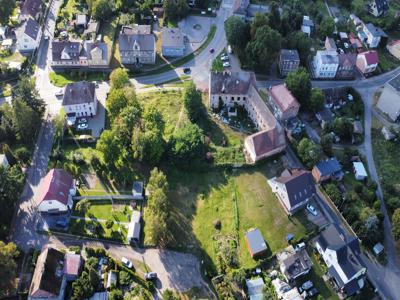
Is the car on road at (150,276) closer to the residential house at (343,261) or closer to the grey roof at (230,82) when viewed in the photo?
the residential house at (343,261)

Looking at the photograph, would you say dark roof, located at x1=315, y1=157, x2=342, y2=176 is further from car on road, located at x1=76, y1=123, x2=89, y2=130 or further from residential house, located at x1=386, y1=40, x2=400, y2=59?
car on road, located at x1=76, y1=123, x2=89, y2=130

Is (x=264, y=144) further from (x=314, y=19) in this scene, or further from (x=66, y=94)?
(x=314, y=19)

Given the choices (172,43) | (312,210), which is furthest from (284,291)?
(172,43)

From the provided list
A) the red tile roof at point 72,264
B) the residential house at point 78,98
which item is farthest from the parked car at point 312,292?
the residential house at point 78,98

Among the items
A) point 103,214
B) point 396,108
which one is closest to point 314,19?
point 396,108

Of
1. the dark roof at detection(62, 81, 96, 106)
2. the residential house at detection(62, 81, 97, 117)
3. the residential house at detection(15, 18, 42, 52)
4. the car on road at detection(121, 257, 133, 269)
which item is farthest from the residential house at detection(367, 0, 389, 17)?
the car on road at detection(121, 257, 133, 269)

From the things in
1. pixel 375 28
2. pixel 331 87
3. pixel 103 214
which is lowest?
pixel 103 214
